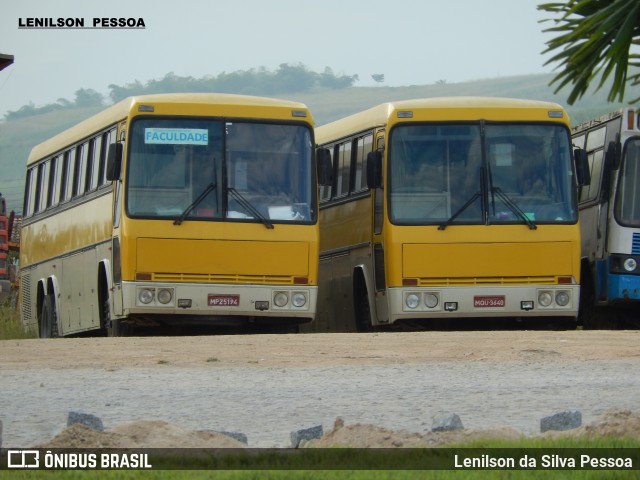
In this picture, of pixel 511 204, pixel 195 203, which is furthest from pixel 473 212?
pixel 195 203

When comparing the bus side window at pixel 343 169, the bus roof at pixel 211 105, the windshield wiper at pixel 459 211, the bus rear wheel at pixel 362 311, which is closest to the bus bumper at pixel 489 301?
the windshield wiper at pixel 459 211

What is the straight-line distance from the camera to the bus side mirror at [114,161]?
22.2 meters

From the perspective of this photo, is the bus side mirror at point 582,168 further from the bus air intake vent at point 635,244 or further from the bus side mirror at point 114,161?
the bus side mirror at point 114,161

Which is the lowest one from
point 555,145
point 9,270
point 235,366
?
point 9,270

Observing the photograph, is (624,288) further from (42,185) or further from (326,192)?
(42,185)

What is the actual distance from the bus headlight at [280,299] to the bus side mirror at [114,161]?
261 cm

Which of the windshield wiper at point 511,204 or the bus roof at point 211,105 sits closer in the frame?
the bus roof at point 211,105

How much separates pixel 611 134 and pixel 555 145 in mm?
2549

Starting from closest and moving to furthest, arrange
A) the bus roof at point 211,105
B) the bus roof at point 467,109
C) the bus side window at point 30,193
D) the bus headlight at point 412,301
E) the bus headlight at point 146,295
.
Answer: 1. the bus headlight at point 146,295
2. the bus roof at point 211,105
3. the bus headlight at point 412,301
4. the bus roof at point 467,109
5. the bus side window at point 30,193

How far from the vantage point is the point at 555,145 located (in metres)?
23.4

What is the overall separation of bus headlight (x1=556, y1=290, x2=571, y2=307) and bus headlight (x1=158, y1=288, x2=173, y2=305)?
5.29m

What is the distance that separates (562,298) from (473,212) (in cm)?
169

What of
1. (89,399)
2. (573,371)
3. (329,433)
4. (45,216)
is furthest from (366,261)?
(329,433)

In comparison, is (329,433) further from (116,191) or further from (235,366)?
(116,191)
